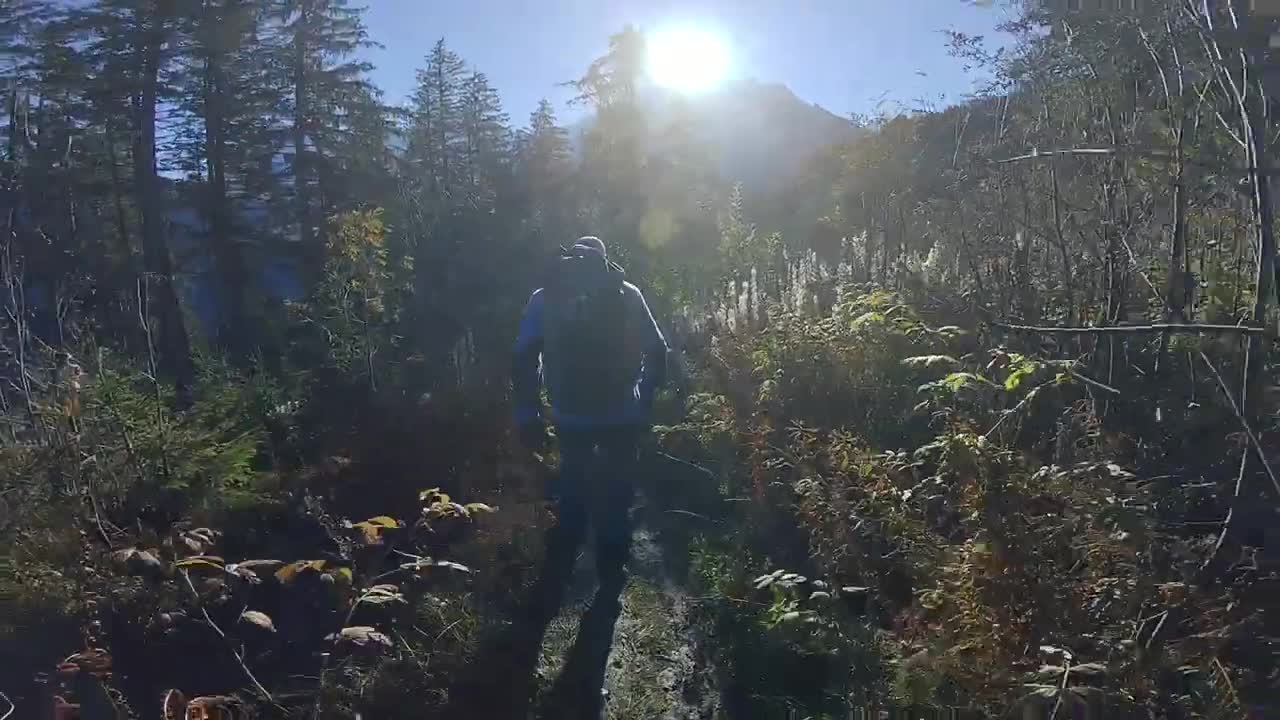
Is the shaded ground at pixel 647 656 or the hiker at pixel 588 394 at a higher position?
the hiker at pixel 588 394

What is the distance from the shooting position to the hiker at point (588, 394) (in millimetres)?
4582

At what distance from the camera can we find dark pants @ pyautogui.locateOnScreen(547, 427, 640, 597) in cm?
455

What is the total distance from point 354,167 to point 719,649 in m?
22.3

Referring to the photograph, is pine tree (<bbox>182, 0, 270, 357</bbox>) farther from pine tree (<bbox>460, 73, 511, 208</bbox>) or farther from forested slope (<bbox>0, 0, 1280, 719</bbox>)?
forested slope (<bbox>0, 0, 1280, 719</bbox>)

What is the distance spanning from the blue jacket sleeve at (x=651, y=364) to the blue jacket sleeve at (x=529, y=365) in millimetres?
573

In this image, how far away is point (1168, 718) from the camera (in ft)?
8.84

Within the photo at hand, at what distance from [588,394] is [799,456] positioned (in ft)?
5.45

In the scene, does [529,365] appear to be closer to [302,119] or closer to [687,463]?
[687,463]

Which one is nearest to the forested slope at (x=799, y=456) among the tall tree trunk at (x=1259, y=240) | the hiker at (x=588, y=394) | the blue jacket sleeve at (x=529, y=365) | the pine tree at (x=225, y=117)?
the tall tree trunk at (x=1259, y=240)

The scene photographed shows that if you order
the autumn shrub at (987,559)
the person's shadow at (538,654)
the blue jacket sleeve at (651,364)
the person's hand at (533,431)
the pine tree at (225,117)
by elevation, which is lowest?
the person's shadow at (538,654)

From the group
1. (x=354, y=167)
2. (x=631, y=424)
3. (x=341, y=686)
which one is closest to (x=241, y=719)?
(x=341, y=686)

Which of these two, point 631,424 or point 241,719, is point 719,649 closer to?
point 631,424

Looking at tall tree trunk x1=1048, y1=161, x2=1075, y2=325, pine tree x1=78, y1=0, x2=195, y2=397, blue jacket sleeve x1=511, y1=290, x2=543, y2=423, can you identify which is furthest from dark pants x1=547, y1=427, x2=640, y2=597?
pine tree x1=78, y1=0, x2=195, y2=397

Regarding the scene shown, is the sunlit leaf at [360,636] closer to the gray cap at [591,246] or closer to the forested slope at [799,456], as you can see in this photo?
the forested slope at [799,456]
